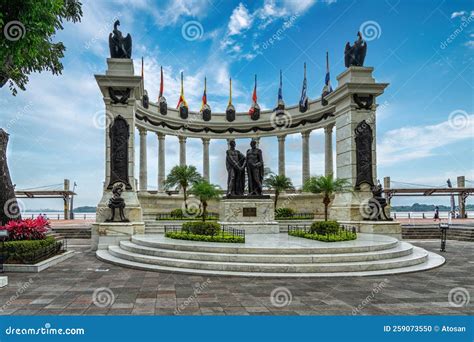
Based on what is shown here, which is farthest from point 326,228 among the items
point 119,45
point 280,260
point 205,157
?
point 205,157

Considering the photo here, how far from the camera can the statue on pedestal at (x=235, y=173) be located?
23734 mm

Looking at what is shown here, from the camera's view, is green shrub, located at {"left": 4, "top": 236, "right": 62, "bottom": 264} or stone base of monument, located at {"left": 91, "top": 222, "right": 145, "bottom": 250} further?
stone base of monument, located at {"left": 91, "top": 222, "right": 145, "bottom": 250}

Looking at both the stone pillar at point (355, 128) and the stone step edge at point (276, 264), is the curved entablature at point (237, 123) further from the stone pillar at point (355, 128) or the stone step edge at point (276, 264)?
the stone step edge at point (276, 264)

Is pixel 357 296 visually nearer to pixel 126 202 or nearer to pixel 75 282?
pixel 75 282

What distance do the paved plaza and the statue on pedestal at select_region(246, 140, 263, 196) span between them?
11512mm

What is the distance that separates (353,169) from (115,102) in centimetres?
1777

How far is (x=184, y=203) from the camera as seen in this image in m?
36.8

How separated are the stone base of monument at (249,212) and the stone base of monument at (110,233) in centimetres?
593
